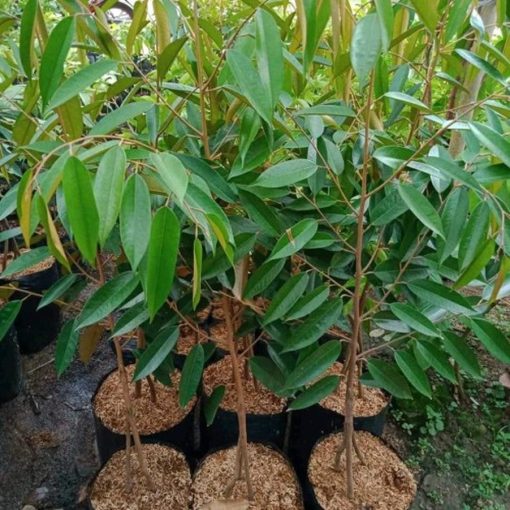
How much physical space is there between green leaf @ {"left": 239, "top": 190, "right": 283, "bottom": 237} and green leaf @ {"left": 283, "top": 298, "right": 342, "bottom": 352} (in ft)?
0.55

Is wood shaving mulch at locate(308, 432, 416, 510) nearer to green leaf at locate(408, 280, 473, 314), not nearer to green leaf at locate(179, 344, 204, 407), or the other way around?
green leaf at locate(179, 344, 204, 407)

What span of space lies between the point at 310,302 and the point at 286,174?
223mm

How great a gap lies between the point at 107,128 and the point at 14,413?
4.39 feet

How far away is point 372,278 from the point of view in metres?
0.85

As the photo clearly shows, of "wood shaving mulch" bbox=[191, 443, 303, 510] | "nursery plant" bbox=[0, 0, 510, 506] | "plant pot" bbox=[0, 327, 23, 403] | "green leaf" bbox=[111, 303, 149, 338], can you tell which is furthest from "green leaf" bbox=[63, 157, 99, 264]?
"plant pot" bbox=[0, 327, 23, 403]

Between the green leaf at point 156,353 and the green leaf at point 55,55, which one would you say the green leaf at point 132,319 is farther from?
the green leaf at point 55,55

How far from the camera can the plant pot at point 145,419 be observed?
117 centimetres

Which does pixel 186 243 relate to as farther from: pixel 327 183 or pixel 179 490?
pixel 179 490

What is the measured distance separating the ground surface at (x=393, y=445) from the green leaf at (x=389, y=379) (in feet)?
2.17

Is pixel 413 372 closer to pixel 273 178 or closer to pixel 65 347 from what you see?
pixel 273 178

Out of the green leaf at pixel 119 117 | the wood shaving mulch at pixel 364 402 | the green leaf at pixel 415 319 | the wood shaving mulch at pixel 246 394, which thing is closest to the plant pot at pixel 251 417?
the wood shaving mulch at pixel 246 394

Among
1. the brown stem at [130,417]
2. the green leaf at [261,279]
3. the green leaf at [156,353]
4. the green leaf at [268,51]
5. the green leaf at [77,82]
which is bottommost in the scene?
the brown stem at [130,417]

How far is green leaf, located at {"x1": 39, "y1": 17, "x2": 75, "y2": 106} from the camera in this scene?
52 cm

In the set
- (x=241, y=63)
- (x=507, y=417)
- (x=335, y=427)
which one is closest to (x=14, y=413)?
(x=335, y=427)
